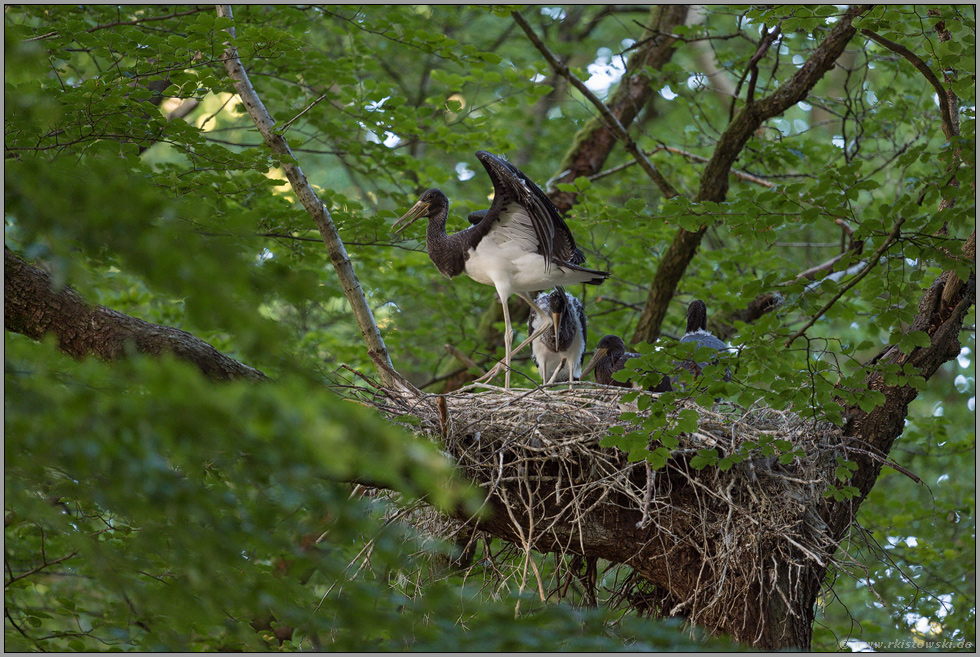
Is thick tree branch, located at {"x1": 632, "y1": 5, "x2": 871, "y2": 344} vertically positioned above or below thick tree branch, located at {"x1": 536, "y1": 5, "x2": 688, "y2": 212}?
below

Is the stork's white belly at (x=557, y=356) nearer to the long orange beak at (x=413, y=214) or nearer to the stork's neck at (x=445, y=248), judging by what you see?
the stork's neck at (x=445, y=248)

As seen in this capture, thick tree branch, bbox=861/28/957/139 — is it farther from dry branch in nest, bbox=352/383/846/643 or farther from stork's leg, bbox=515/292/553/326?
stork's leg, bbox=515/292/553/326

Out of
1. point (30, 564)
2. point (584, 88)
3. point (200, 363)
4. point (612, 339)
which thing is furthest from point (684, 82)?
point (30, 564)

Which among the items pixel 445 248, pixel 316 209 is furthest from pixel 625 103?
pixel 316 209

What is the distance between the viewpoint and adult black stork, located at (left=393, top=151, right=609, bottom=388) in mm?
4625

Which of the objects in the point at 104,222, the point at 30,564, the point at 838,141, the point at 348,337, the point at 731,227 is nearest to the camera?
the point at 104,222

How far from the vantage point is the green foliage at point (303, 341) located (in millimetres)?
1625

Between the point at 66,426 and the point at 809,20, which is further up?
the point at 809,20

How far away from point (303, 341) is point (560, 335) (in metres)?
2.58

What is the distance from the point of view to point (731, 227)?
3.96 m

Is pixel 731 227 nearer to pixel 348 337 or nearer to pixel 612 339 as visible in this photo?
pixel 612 339

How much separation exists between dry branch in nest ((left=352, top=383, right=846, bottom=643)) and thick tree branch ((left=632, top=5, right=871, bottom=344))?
1.71m

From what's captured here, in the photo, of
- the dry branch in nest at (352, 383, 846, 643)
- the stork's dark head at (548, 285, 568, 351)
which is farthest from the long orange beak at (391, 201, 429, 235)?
the dry branch in nest at (352, 383, 846, 643)

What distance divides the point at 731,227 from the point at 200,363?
2.52 metres
